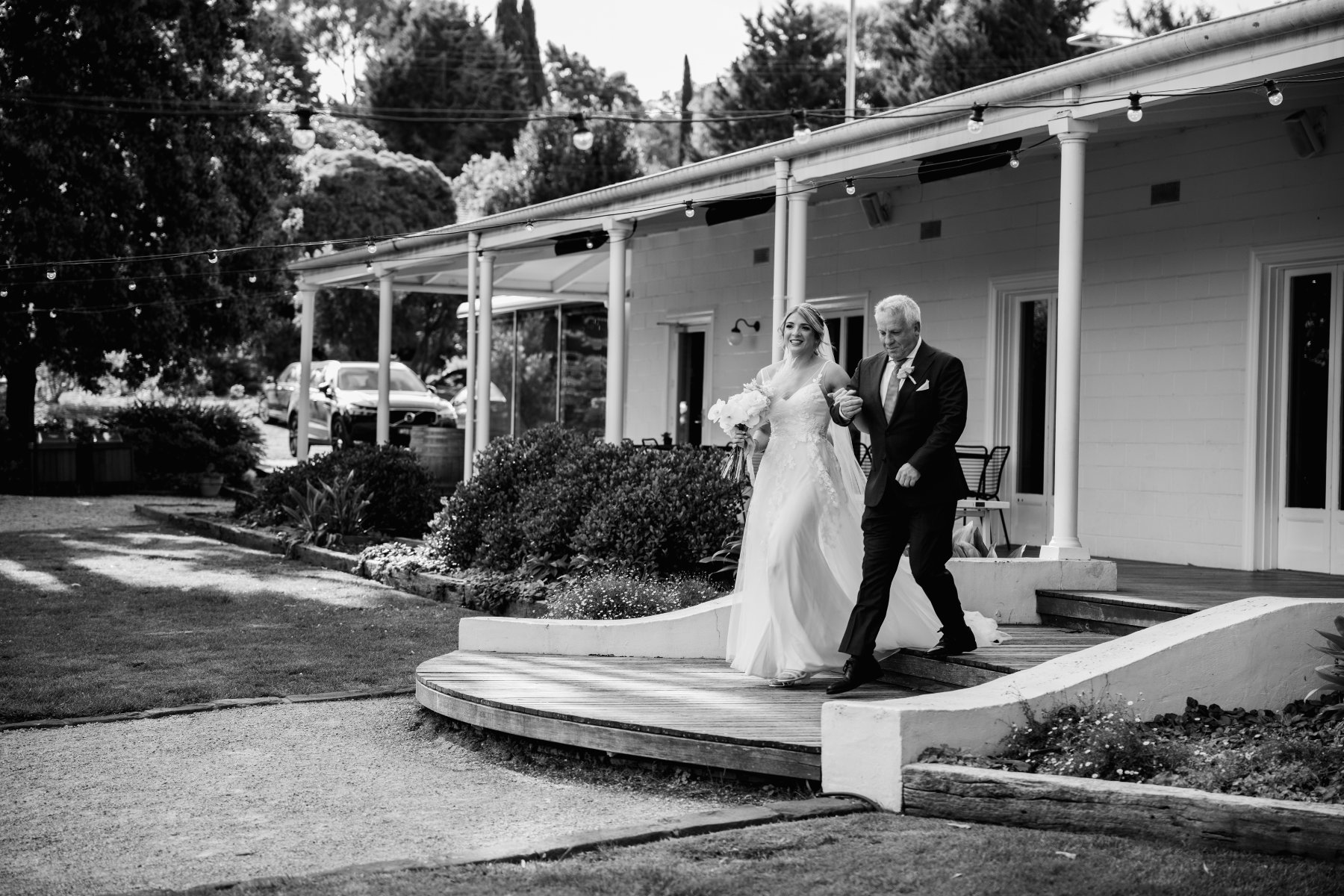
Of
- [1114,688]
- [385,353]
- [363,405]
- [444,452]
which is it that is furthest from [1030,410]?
[363,405]

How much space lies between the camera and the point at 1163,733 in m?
5.26

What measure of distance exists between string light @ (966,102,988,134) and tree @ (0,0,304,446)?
14.3 meters

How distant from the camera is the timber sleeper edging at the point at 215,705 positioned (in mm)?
6961

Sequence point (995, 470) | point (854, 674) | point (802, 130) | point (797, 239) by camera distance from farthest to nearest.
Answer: point (995, 470), point (797, 239), point (802, 130), point (854, 674)

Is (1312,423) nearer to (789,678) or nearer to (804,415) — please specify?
(804,415)

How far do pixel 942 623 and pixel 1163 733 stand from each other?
1.53m

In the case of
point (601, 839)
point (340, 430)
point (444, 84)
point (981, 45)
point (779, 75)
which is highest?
point (444, 84)

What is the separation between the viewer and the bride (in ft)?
21.7

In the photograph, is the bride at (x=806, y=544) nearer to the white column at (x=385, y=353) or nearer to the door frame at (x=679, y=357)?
the door frame at (x=679, y=357)

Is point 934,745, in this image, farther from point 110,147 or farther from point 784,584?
point 110,147

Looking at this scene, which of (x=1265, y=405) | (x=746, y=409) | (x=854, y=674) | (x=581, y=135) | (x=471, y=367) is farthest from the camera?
(x=471, y=367)

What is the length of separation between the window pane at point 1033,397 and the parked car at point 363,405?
14148mm

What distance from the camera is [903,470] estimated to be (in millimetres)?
6062

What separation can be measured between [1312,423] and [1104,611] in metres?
3.13
